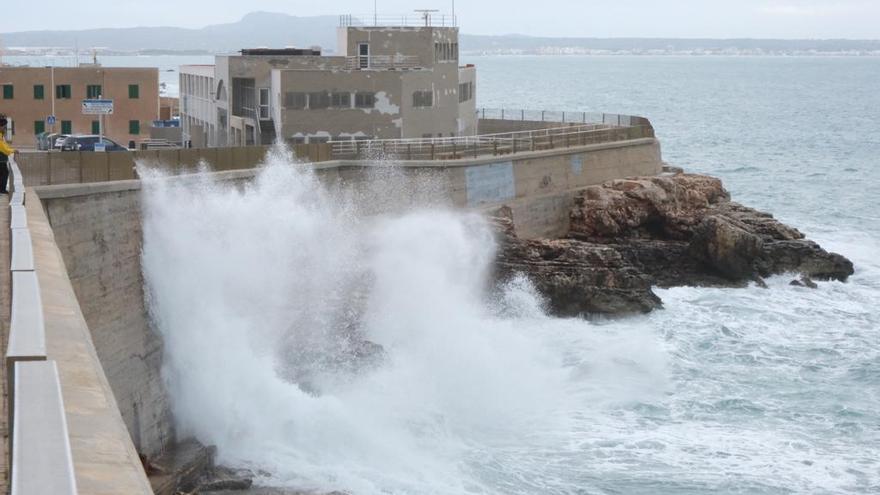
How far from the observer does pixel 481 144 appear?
34.9 m

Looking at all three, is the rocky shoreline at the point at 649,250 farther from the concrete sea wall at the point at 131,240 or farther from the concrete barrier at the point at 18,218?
the concrete barrier at the point at 18,218

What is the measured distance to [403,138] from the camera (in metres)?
36.7

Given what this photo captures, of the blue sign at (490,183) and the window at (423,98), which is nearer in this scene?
the blue sign at (490,183)

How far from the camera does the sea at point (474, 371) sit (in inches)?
818

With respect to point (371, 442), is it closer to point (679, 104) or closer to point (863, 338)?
point (863, 338)

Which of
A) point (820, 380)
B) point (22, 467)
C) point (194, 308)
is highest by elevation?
point (22, 467)

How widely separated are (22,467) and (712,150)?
309 feet

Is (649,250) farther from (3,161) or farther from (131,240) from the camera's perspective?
(3,161)

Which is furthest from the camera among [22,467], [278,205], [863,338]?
[863,338]

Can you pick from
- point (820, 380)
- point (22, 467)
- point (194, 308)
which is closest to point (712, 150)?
point (820, 380)

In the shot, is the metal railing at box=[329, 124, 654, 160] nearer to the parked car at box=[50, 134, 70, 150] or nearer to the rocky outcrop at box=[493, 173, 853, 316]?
the rocky outcrop at box=[493, 173, 853, 316]

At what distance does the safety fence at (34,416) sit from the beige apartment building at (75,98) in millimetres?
39293

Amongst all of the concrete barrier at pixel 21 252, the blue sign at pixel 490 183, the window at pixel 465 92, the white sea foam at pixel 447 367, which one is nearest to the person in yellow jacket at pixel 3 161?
the white sea foam at pixel 447 367

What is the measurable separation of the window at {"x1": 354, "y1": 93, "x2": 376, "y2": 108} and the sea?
4889mm
